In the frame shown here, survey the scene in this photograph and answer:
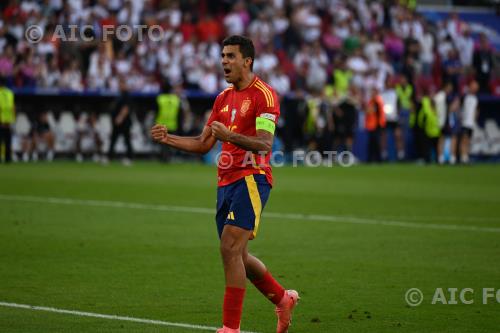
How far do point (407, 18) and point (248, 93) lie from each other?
3273 centimetres

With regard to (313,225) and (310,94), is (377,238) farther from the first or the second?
(310,94)

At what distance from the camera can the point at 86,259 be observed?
41.7 ft

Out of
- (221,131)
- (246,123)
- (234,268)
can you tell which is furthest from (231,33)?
(221,131)

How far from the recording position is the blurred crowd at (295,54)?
105ft

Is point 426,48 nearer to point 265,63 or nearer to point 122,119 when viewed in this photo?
point 265,63

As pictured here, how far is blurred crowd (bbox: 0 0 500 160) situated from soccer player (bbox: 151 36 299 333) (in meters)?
22.0

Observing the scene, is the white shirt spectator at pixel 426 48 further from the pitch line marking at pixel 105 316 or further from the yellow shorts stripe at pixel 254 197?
the yellow shorts stripe at pixel 254 197

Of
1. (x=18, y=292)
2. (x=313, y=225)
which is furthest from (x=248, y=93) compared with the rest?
(x=313, y=225)

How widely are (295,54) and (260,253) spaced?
24.6 metres

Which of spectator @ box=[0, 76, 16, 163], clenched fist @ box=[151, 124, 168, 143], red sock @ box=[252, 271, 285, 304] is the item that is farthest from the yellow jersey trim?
spectator @ box=[0, 76, 16, 163]

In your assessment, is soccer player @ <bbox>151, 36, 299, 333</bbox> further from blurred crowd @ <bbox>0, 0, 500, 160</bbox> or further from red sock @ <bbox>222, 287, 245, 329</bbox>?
blurred crowd @ <bbox>0, 0, 500, 160</bbox>

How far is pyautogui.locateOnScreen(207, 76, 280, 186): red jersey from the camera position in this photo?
27.8 feet

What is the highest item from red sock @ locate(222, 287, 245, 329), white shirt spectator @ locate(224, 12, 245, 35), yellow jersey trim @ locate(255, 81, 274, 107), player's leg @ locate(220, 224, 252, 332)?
white shirt spectator @ locate(224, 12, 245, 35)

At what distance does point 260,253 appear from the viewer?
13617 mm
